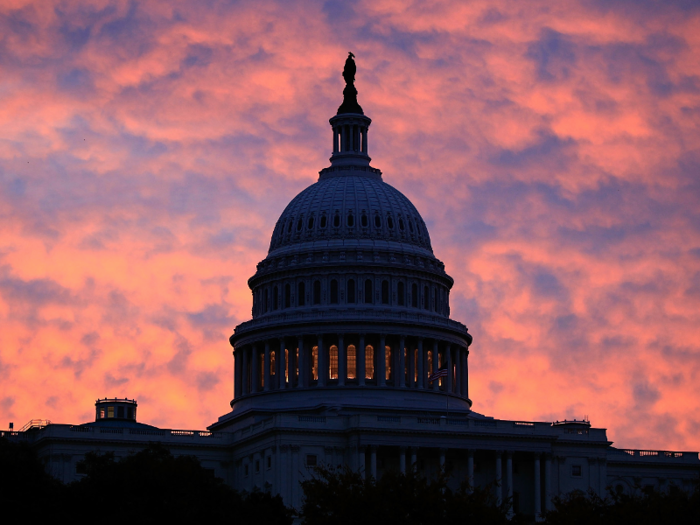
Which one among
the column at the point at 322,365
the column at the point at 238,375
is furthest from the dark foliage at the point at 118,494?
the column at the point at 238,375

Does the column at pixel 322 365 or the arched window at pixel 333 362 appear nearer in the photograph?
the column at pixel 322 365

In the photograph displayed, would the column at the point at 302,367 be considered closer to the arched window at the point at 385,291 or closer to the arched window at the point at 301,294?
the arched window at the point at 301,294

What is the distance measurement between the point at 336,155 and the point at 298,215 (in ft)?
28.8

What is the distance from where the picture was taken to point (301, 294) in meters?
189

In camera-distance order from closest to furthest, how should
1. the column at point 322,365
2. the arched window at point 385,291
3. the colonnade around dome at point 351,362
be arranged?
the column at point 322,365 → the colonnade around dome at point 351,362 → the arched window at point 385,291

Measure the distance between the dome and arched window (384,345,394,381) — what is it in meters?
11.4

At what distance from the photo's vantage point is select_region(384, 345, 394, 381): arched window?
605 feet

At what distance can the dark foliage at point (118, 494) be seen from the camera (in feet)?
384

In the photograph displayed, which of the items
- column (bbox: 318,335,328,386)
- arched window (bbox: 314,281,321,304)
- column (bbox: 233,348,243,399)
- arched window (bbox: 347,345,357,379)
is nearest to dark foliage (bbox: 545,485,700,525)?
column (bbox: 318,335,328,386)

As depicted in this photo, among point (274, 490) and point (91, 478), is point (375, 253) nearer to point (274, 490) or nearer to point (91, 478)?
point (274, 490)


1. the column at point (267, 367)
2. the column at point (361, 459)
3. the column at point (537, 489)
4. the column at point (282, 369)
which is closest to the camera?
the column at point (361, 459)

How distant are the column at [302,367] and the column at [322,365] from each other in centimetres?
188

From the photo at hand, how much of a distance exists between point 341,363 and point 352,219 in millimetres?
17599

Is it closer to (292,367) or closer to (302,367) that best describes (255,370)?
(292,367)
